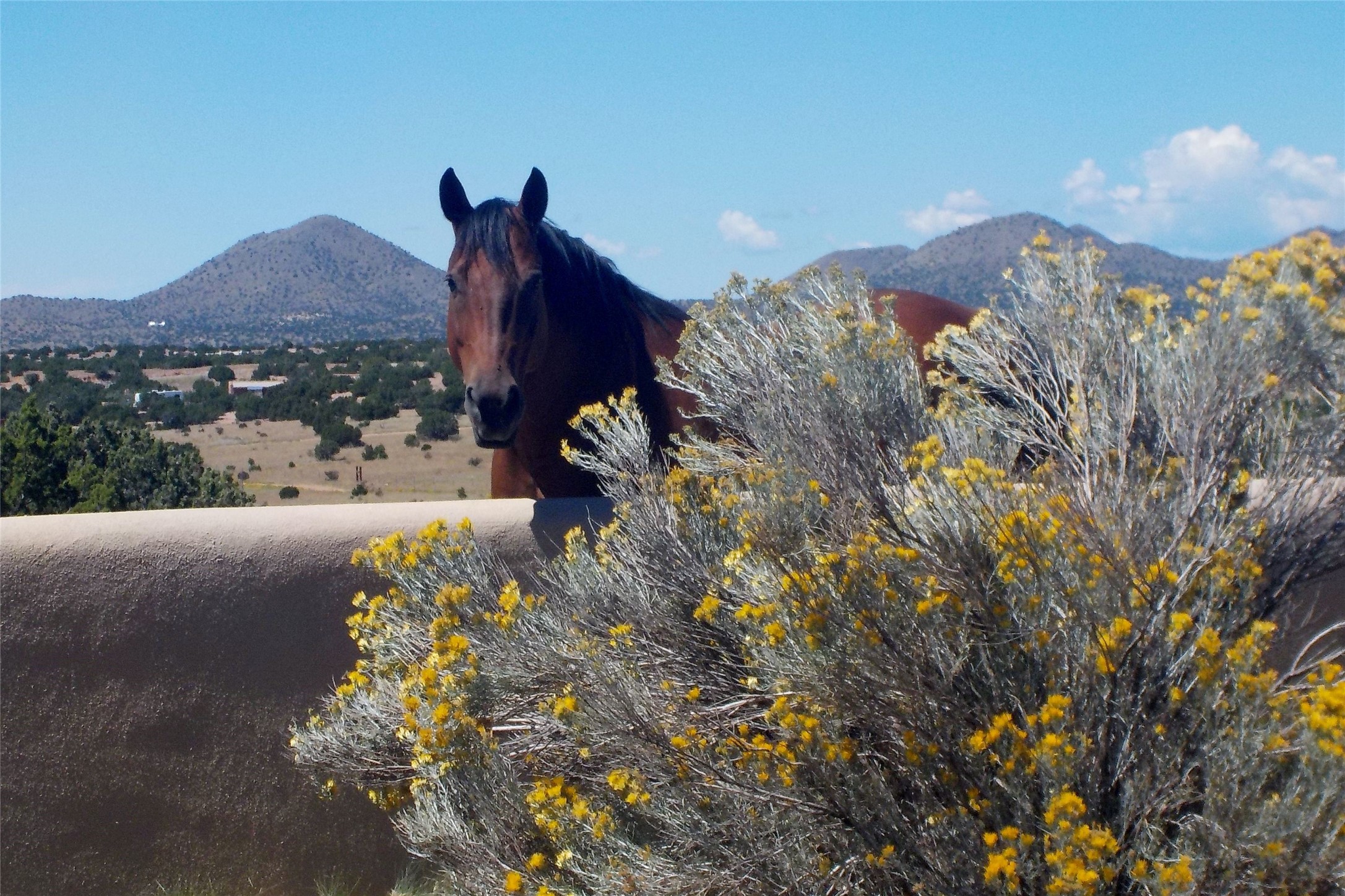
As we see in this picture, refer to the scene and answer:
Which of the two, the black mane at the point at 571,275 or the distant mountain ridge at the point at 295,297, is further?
the distant mountain ridge at the point at 295,297

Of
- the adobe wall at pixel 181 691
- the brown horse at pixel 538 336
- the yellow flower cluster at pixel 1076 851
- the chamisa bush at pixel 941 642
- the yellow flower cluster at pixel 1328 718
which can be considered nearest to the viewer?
the yellow flower cluster at pixel 1328 718

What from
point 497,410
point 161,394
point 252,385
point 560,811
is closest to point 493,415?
point 497,410

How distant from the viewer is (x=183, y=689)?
12.4 ft

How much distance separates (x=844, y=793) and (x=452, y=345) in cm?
252

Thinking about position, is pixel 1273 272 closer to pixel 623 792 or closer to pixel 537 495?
pixel 623 792

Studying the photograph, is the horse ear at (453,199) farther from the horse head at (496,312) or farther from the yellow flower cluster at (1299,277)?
the yellow flower cluster at (1299,277)

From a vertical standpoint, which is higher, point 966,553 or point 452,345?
point 452,345

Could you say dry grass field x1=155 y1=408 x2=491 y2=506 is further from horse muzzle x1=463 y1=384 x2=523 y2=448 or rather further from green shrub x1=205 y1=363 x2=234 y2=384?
horse muzzle x1=463 y1=384 x2=523 y2=448

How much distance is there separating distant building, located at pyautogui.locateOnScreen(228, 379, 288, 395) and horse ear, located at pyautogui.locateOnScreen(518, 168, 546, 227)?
3261 cm

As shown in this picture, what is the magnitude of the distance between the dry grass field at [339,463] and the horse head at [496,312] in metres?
14.6

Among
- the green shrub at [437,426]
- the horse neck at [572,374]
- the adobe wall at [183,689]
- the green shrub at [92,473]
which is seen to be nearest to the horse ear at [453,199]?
the horse neck at [572,374]

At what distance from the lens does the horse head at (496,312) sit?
402 centimetres

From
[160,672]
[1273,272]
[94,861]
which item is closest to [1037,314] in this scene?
[1273,272]

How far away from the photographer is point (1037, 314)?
3.31 meters
